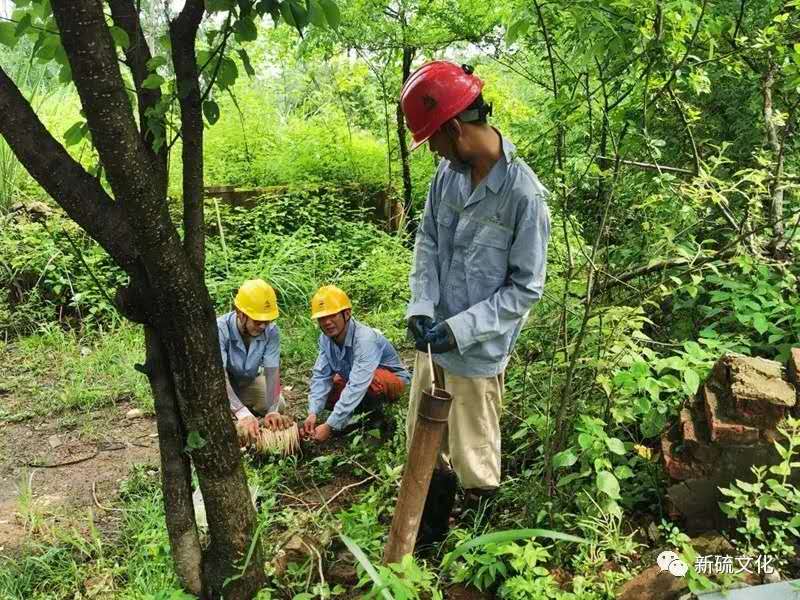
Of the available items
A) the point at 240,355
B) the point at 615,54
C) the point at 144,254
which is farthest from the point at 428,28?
the point at 144,254

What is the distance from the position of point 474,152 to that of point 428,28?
14.1 feet

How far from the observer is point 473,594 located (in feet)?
7.95

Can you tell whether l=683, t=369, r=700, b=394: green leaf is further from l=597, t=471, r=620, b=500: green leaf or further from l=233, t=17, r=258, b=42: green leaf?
l=233, t=17, r=258, b=42: green leaf

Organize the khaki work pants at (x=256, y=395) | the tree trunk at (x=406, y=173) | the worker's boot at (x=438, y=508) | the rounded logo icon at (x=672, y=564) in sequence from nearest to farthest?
the rounded logo icon at (x=672, y=564), the worker's boot at (x=438, y=508), the khaki work pants at (x=256, y=395), the tree trunk at (x=406, y=173)

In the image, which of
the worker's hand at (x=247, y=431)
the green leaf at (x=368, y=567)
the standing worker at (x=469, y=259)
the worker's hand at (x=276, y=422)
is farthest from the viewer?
the worker's hand at (x=276, y=422)

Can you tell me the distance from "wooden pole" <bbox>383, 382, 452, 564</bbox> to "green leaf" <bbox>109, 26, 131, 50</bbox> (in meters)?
1.27

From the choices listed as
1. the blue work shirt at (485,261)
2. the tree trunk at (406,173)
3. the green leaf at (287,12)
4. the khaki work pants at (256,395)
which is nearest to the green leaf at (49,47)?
the green leaf at (287,12)

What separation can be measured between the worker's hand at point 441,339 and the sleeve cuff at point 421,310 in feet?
0.50

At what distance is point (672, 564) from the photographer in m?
2.20

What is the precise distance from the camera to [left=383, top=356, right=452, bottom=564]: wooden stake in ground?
193 cm

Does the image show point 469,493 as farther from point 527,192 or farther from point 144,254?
point 144,254

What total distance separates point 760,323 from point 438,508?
1.61 m

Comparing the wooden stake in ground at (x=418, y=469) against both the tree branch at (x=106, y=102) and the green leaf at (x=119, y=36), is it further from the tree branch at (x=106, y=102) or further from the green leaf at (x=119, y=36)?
the green leaf at (x=119, y=36)

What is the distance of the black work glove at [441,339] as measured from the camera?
2316mm
